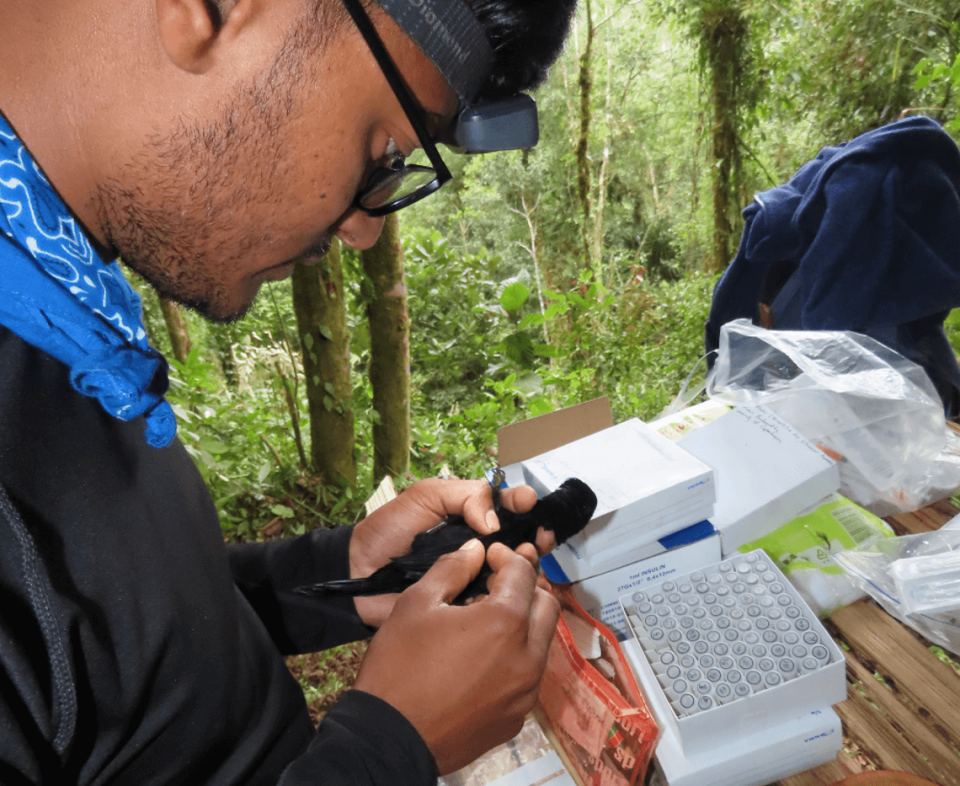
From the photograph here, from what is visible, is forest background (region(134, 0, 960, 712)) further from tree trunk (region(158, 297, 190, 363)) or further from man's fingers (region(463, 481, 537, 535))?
man's fingers (region(463, 481, 537, 535))

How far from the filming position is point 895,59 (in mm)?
3510

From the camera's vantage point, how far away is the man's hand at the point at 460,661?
0.69 meters

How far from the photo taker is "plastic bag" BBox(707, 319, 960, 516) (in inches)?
48.9

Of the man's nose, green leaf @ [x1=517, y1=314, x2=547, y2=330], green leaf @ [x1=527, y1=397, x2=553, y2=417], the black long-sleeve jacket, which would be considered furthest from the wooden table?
green leaf @ [x1=517, y1=314, x2=547, y2=330]

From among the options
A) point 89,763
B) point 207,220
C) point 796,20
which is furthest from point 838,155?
point 796,20

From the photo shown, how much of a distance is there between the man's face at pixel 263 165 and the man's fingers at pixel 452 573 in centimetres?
51

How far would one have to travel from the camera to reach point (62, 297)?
612mm

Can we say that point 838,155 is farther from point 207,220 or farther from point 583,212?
point 583,212

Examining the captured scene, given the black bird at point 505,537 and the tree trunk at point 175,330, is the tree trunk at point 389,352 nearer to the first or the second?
the black bird at point 505,537

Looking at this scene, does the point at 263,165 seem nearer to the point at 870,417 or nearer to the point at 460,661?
the point at 460,661

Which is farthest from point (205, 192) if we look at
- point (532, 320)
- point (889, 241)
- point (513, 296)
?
point (513, 296)

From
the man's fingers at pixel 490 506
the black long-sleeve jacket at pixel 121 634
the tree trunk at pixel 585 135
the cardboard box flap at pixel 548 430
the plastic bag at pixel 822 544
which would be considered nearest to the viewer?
the black long-sleeve jacket at pixel 121 634

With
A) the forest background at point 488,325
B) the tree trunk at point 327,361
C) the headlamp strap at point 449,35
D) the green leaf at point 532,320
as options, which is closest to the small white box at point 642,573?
the headlamp strap at point 449,35

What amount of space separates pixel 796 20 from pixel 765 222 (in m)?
3.48
